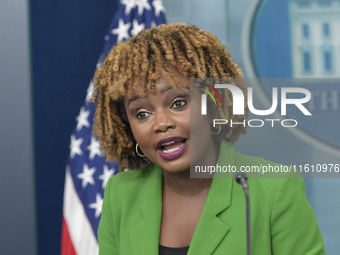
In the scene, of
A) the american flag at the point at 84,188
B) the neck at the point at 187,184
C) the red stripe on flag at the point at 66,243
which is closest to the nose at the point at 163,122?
the neck at the point at 187,184

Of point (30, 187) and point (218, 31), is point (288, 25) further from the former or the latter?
point (30, 187)

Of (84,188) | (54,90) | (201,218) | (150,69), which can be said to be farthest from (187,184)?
(54,90)

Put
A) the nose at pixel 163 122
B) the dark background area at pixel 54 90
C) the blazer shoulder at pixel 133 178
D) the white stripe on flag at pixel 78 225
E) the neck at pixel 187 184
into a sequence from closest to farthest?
the nose at pixel 163 122
the neck at pixel 187 184
the blazer shoulder at pixel 133 178
the white stripe on flag at pixel 78 225
the dark background area at pixel 54 90

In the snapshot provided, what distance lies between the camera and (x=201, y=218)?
1.23m

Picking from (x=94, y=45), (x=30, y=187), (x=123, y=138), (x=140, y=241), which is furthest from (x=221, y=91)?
(x=94, y=45)

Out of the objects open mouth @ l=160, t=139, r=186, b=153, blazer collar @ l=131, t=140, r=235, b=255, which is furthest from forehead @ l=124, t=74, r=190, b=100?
blazer collar @ l=131, t=140, r=235, b=255

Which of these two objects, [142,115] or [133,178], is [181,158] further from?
[133,178]

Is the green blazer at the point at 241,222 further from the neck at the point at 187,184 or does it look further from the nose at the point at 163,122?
the nose at the point at 163,122

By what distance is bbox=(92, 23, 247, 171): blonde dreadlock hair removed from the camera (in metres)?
1.19

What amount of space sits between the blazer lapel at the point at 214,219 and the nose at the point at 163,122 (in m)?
0.19

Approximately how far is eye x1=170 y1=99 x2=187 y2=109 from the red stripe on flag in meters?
1.23

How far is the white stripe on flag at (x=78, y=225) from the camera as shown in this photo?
7.22ft

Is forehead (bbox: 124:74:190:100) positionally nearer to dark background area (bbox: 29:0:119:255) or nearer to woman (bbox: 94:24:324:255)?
woman (bbox: 94:24:324:255)

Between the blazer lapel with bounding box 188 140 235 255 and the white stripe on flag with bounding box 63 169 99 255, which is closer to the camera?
the blazer lapel with bounding box 188 140 235 255
